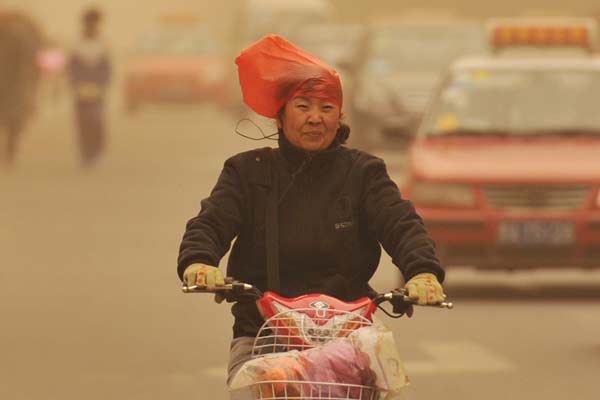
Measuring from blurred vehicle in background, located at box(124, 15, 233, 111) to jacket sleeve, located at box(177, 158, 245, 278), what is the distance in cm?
3930

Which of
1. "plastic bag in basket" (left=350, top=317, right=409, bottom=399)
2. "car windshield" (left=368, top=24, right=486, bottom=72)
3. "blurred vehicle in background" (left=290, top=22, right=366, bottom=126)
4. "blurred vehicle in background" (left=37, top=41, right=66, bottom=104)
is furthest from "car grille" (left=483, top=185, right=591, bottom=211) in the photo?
"blurred vehicle in background" (left=37, top=41, right=66, bottom=104)

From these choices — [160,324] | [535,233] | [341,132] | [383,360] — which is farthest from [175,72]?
[383,360]

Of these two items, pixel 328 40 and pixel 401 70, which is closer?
pixel 401 70

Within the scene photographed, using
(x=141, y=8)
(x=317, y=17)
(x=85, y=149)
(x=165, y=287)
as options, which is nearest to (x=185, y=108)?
(x=317, y=17)

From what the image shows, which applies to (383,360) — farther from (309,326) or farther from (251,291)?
(251,291)

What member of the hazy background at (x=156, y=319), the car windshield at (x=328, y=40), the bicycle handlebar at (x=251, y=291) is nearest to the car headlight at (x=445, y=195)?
the hazy background at (x=156, y=319)

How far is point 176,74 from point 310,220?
131 feet

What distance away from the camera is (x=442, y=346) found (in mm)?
11031

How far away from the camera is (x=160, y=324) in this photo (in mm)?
11992

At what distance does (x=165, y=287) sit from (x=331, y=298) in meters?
8.87

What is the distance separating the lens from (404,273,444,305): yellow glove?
511 cm

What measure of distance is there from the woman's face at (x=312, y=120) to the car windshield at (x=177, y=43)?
40958 millimetres

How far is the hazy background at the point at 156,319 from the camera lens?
32.0 ft

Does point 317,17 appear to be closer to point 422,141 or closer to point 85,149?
point 85,149
